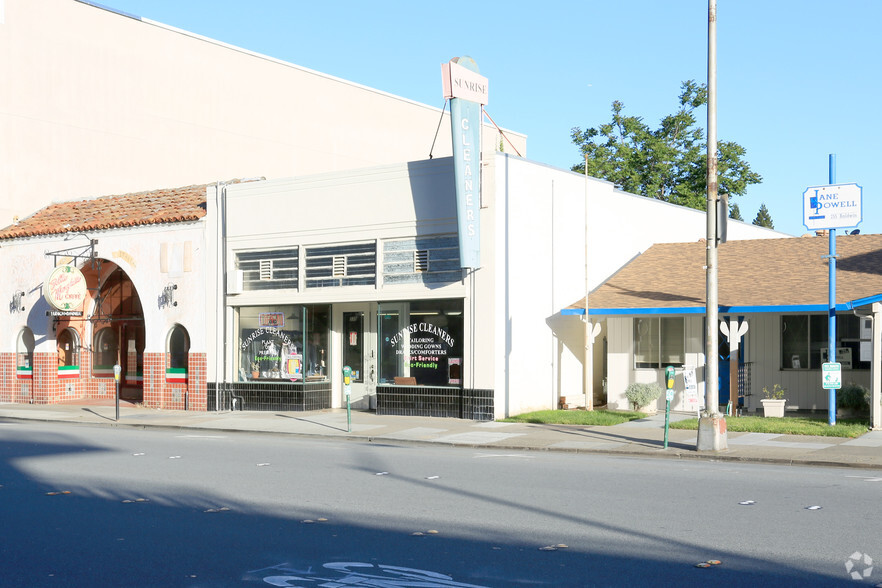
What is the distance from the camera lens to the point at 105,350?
103ft

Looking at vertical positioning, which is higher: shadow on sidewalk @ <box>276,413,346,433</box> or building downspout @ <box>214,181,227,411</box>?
building downspout @ <box>214,181,227,411</box>

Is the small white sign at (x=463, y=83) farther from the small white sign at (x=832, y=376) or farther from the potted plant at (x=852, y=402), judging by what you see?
the potted plant at (x=852, y=402)

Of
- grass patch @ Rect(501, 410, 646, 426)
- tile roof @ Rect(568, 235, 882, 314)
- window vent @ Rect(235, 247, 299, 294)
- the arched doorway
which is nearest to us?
grass patch @ Rect(501, 410, 646, 426)

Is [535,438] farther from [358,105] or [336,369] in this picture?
[358,105]

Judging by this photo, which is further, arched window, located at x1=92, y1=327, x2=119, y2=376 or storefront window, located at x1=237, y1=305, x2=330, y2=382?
arched window, located at x1=92, y1=327, x2=119, y2=376

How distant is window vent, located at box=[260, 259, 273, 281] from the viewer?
25219 mm

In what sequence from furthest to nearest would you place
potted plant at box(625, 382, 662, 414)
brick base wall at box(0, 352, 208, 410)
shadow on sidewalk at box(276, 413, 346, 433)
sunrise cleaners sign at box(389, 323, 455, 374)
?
brick base wall at box(0, 352, 208, 410) < potted plant at box(625, 382, 662, 414) < sunrise cleaners sign at box(389, 323, 455, 374) < shadow on sidewalk at box(276, 413, 346, 433)

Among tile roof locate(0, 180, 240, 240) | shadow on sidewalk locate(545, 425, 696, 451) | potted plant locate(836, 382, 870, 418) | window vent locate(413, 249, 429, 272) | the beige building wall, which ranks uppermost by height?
the beige building wall

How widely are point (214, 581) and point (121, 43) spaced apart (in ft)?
109

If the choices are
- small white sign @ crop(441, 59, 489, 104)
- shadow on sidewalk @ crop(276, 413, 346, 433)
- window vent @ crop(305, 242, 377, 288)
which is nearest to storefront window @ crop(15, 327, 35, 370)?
shadow on sidewalk @ crop(276, 413, 346, 433)

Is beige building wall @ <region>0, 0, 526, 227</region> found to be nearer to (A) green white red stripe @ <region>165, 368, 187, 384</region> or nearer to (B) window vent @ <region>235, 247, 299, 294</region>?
(A) green white red stripe @ <region>165, 368, 187, 384</region>

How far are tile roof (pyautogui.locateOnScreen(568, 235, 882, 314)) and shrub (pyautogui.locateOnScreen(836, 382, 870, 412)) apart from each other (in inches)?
84.5

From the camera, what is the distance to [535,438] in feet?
60.2

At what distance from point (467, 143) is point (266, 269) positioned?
722 cm
